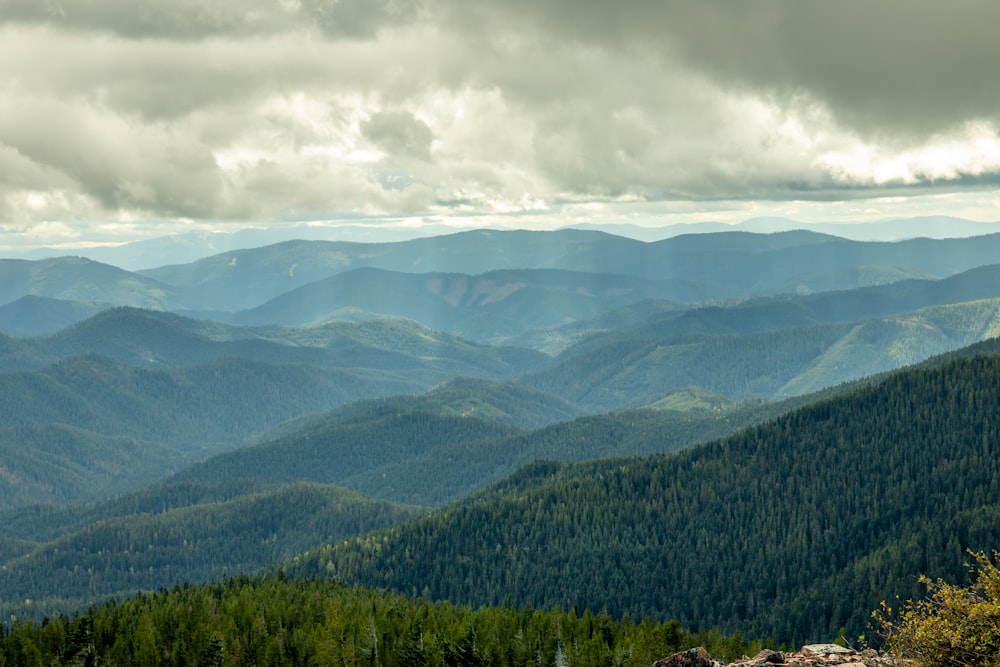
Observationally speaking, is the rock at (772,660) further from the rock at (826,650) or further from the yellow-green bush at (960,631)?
the yellow-green bush at (960,631)

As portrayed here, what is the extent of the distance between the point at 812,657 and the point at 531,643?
165 ft

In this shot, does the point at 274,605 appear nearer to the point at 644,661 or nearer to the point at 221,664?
the point at 221,664

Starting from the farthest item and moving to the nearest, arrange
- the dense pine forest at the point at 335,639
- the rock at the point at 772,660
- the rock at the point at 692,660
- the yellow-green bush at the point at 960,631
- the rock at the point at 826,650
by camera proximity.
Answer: the dense pine forest at the point at 335,639 → the rock at the point at 692,660 → the rock at the point at 826,650 → the rock at the point at 772,660 → the yellow-green bush at the point at 960,631

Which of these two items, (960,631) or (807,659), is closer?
(960,631)

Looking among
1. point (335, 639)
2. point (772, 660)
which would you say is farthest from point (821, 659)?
point (335, 639)

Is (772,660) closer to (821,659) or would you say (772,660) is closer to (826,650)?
(821,659)

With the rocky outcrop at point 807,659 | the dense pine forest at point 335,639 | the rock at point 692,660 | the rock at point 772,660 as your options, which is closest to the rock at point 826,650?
the rocky outcrop at point 807,659

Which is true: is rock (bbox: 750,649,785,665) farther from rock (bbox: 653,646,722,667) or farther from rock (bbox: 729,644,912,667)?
rock (bbox: 653,646,722,667)

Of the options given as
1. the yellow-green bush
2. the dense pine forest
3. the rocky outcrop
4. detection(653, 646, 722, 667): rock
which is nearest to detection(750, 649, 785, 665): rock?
the rocky outcrop

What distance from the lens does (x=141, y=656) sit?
420ft

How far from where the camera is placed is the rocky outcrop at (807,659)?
251ft

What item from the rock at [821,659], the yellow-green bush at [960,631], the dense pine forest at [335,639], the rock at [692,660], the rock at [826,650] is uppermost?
the yellow-green bush at [960,631]

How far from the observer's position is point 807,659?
80438 mm

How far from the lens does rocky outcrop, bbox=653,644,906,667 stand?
76488mm
